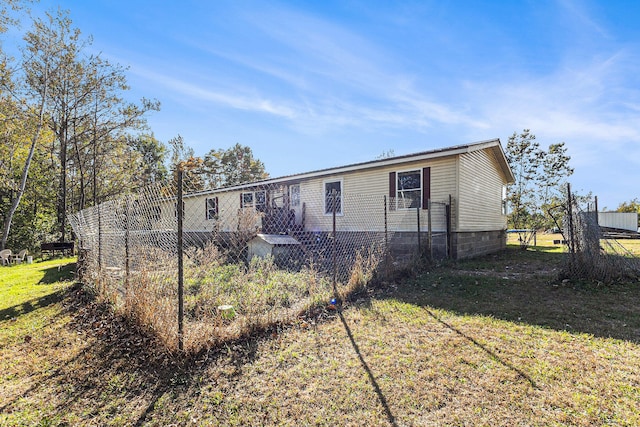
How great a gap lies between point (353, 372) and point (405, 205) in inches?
304

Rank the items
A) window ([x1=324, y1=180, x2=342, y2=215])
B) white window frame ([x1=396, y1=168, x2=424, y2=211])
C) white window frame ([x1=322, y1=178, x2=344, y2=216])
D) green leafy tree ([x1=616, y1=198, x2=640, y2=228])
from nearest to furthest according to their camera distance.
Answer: white window frame ([x1=396, y1=168, x2=424, y2=211]) → white window frame ([x1=322, y1=178, x2=344, y2=216]) → window ([x1=324, y1=180, x2=342, y2=215]) → green leafy tree ([x1=616, y1=198, x2=640, y2=228])

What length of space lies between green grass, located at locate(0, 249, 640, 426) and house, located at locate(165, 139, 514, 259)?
153 inches

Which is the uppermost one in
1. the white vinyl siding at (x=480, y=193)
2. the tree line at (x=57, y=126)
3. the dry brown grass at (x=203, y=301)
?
the tree line at (x=57, y=126)

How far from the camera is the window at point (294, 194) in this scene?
41.5 feet

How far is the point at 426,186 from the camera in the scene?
9.38 metres

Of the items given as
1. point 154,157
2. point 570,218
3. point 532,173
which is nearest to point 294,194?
point 570,218

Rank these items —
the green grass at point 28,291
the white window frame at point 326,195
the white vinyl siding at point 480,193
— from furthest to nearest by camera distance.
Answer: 1. the white window frame at point 326,195
2. the white vinyl siding at point 480,193
3. the green grass at point 28,291

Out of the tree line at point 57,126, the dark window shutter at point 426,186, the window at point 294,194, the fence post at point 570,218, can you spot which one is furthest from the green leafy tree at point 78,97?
the fence post at point 570,218

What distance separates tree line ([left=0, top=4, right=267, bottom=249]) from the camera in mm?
13039

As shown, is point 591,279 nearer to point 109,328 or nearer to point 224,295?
point 224,295

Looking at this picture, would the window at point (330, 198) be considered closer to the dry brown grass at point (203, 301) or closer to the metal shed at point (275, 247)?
the metal shed at point (275, 247)

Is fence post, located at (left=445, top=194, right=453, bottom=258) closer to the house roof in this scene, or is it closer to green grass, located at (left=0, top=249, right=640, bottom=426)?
the house roof

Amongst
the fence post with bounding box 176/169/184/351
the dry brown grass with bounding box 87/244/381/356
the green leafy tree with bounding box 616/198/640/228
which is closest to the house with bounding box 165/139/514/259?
the dry brown grass with bounding box 87/244/381/356

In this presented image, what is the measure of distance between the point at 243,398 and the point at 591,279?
6.29 meters
